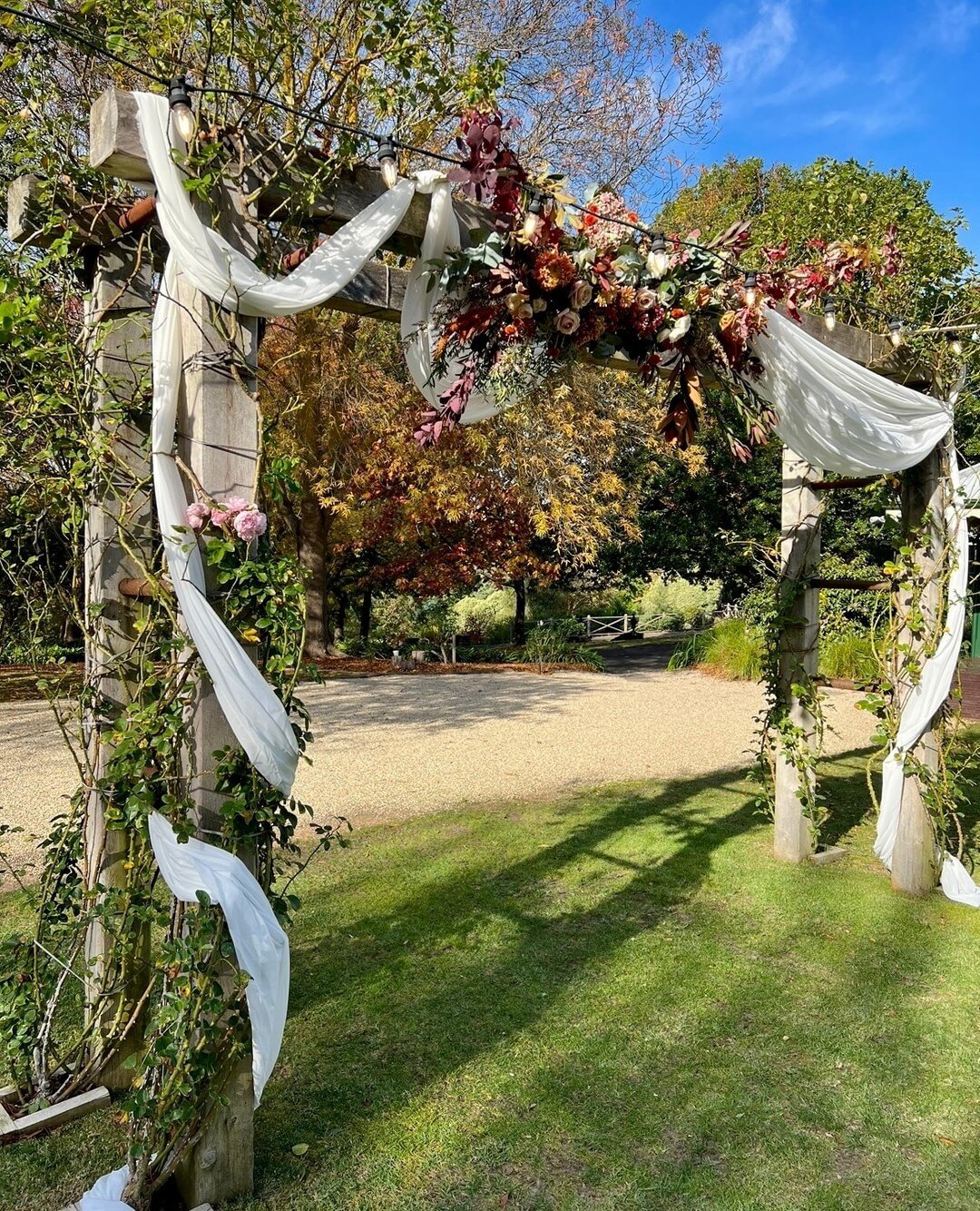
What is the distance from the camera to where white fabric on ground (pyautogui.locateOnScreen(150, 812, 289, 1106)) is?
216cm

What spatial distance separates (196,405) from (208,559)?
411 mm

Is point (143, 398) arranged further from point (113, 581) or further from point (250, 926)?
point (250, 926)

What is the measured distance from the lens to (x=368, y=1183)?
7.73 ft

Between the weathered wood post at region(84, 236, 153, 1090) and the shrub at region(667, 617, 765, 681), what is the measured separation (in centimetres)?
972

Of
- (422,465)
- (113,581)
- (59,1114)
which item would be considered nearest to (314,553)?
(422,465)

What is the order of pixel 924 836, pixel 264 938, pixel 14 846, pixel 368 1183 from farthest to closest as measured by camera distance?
pixel 14 846 < pixel 924 836 < pixel 368 1183 < pixel 264 938

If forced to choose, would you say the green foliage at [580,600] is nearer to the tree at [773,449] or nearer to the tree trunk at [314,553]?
the tree at [773,449]

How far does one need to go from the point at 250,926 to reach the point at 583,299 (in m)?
2.13

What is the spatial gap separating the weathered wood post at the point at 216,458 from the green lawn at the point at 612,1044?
19 centimetres

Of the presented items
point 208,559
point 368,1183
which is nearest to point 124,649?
point 208,559

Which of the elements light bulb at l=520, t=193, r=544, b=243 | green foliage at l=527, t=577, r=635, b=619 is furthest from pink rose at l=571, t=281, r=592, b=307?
green foliage at l=527, t=577, r=635, b=619

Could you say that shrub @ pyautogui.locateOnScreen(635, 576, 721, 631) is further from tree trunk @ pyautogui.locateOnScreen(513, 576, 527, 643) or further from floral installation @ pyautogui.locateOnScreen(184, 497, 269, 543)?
floral installation @ pyautogui.locateOnScreen(184, 497, 269, 543)

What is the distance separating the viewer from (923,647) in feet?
14.6

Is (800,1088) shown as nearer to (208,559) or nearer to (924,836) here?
(924,836)
